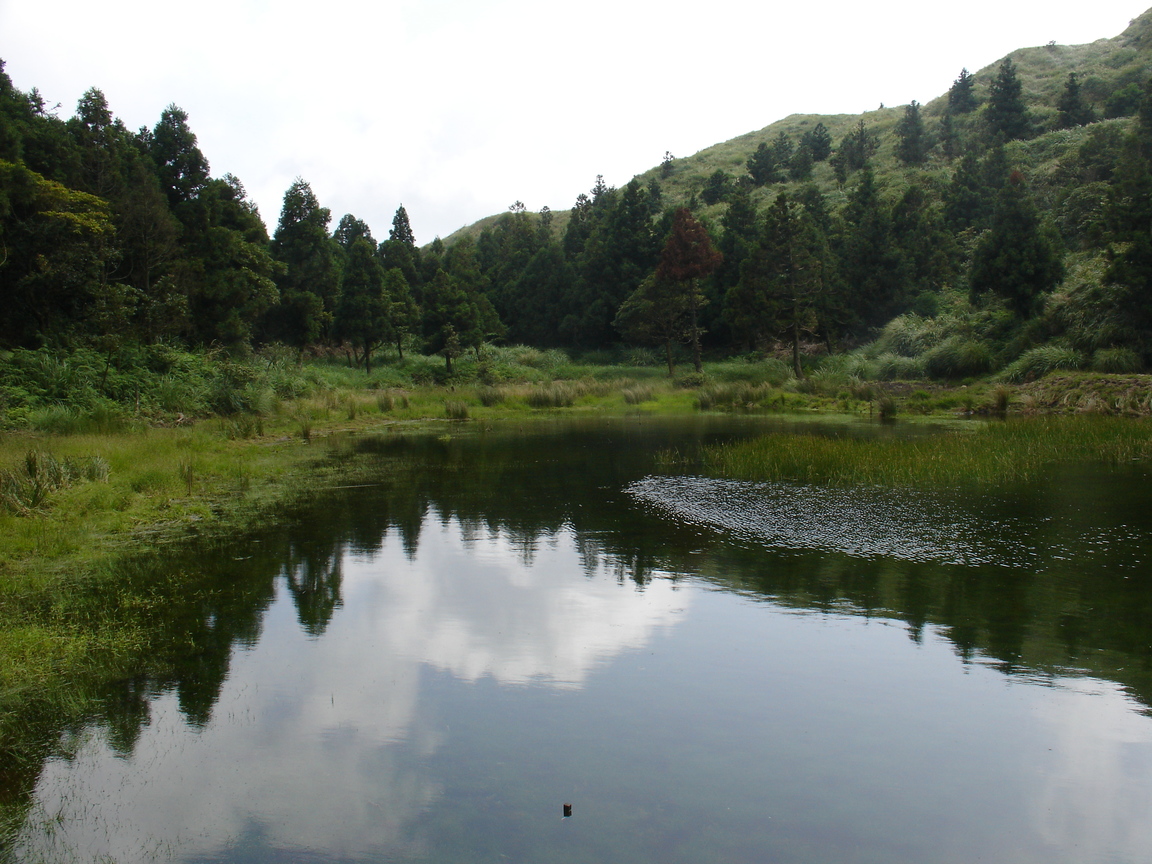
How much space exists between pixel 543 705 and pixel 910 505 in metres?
8.22

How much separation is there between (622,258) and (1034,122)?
154 feet

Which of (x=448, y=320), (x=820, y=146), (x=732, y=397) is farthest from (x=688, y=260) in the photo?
(x=820, y=146)

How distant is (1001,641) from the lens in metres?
6.27

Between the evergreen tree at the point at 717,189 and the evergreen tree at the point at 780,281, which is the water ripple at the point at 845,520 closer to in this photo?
the evergreen tree at the point at 780,281

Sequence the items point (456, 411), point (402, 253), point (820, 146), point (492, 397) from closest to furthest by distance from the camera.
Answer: point (456, 411), point (492, 397), point (402, 253), point (820, 146)

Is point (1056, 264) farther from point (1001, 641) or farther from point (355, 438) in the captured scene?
point (1001, 641)

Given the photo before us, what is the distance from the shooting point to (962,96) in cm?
9181

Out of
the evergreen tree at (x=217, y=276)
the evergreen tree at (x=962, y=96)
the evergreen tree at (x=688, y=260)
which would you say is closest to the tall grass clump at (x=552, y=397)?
the evergreen tree at (x=688, y=260)

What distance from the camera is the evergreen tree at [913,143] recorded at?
7944 centimetres

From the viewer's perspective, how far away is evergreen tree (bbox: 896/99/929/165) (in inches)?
3127

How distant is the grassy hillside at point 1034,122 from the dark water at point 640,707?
5751 centimetres

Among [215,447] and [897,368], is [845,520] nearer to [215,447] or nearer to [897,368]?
[215,447]

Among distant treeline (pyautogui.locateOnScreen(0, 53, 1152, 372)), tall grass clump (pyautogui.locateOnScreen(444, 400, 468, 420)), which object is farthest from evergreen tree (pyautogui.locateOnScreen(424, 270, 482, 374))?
tall grass clump (pyautogui.locateOnScreen(444, 400, 468, 420))

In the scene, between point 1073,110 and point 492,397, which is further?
point 1073,110
